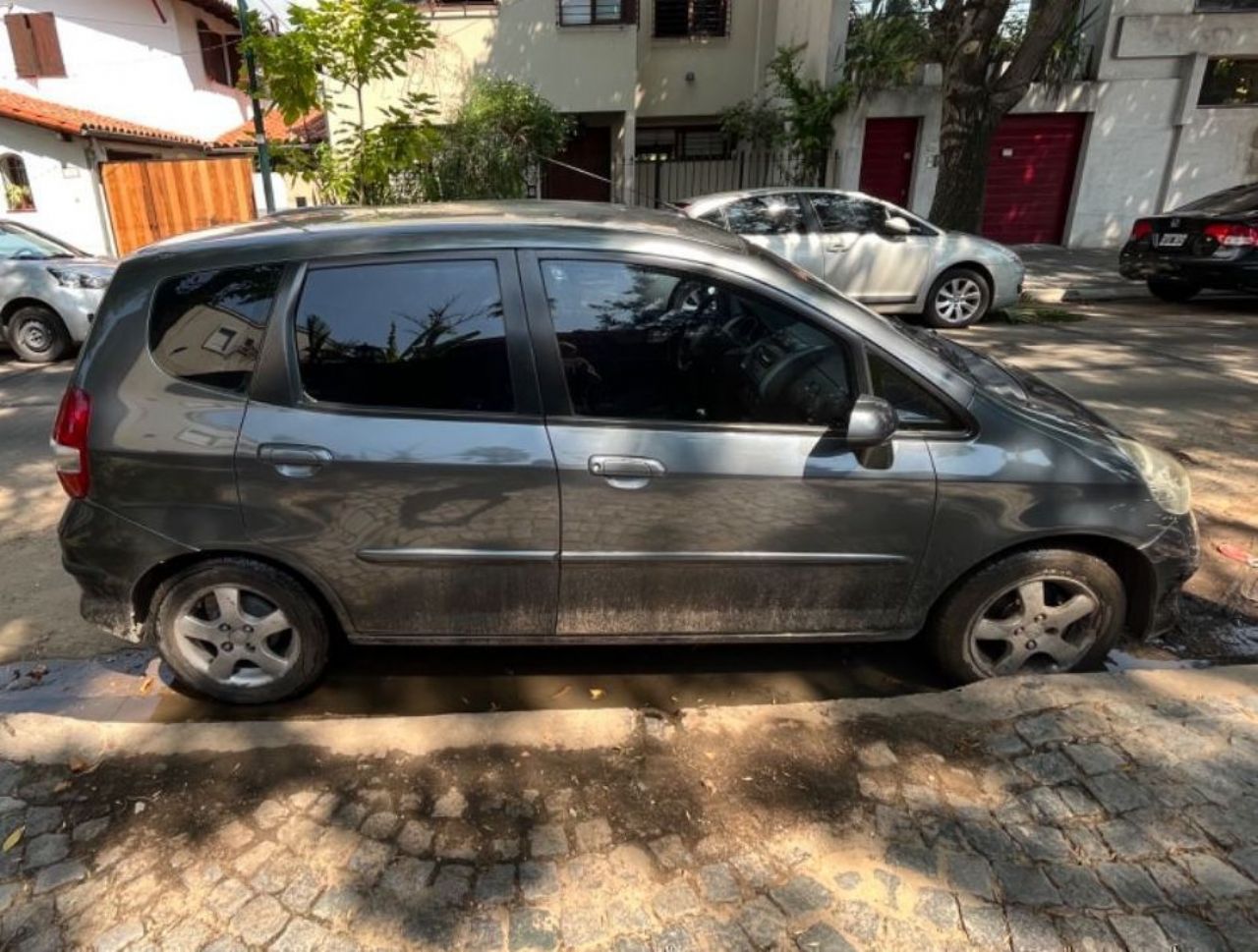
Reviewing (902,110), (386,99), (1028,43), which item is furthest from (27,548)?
(902,110)

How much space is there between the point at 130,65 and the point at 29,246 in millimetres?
16376

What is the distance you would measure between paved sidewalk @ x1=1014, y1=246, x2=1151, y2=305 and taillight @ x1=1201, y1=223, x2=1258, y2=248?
6.71 ft

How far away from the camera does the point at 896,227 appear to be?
8977 mm

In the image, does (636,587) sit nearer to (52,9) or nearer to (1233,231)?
(1233,231)

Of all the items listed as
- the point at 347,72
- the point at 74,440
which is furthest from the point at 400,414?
the point at 347,72

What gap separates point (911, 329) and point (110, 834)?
3.19 m

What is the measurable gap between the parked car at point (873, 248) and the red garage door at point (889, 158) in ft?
24.2

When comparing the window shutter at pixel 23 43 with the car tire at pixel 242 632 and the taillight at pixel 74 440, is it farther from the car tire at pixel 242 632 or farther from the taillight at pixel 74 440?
the car tire at pixel 242 632

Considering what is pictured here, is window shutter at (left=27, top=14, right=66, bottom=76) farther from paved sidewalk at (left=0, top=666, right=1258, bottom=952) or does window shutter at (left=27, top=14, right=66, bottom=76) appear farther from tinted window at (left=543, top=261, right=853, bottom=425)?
tinted window at (left=543, top=261, right=853, bottom=425)

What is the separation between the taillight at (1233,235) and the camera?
30.7ft

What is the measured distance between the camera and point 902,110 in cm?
1570

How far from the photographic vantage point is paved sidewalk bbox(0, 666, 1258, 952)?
2029 millimetres

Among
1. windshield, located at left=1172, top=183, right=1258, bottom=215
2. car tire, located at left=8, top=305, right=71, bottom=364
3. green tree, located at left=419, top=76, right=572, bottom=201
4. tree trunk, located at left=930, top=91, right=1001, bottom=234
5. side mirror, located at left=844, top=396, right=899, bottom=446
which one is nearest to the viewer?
side mirror, located at left=844, top=396, right=899, bottom=446

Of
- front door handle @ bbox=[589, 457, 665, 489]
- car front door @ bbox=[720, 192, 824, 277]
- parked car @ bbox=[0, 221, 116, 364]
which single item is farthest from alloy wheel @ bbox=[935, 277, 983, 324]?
parked car @ bbox=[0, 221, 116, 364]
